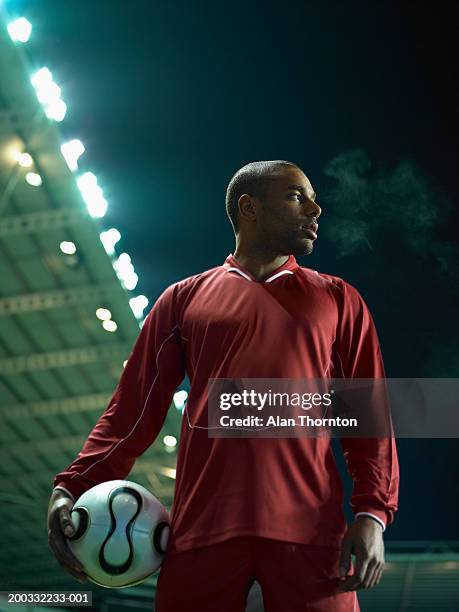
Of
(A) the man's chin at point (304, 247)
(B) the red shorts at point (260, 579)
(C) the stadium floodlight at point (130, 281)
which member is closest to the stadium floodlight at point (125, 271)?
(C) the stadium floodlight at point (130, 281)

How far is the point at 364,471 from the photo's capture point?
75.2 inches

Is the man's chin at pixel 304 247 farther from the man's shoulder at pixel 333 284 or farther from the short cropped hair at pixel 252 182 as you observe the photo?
the short cropped hair at pixel 252 182

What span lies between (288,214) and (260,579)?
0.92 meters

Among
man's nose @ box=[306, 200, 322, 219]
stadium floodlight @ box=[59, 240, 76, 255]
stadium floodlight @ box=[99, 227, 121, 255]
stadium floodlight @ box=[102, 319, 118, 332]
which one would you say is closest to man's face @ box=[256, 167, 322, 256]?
man's nose @ box=[306, 200, 322, 219]

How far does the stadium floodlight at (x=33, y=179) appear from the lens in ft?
34.6

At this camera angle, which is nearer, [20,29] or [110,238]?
[20,29]

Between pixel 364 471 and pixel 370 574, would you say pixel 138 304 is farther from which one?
pixel 370 574

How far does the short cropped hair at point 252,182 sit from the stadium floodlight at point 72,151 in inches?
322

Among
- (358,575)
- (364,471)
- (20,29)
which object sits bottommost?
(358,575)

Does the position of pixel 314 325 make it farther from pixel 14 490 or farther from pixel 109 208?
pixel 14 490

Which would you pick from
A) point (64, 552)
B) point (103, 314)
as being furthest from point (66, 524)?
point (103, 314)

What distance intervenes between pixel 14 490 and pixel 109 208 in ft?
28.9

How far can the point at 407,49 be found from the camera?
965 centimetres

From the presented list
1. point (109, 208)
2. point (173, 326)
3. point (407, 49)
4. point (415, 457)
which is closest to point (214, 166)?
point (109, 208)
